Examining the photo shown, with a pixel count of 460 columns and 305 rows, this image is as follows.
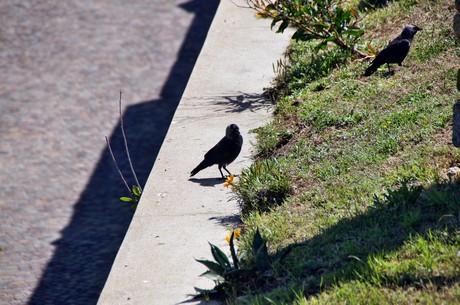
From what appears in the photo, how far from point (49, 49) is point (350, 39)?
677cm

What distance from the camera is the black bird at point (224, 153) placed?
6547mm

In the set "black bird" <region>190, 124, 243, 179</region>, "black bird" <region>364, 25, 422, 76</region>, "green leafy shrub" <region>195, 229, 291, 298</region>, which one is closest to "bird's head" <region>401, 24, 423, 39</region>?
"black bird" <region>364, 25, 422, 76</region>

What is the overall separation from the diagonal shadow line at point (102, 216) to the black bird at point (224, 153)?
5.04 ft

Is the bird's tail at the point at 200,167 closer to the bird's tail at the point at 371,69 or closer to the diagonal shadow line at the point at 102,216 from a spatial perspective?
the diagonal shadow line at the point at 102,216

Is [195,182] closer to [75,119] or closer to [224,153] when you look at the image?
→ [224,153]

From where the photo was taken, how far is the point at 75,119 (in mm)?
10836

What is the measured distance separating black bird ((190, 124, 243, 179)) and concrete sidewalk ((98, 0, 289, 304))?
0.18m

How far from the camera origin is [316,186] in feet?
19.1

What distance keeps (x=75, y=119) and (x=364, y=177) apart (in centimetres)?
617

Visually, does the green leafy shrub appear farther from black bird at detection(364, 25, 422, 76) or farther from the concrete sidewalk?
black bird at detection(364, 25, 422, 76)

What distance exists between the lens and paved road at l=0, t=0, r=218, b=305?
749 centimetres

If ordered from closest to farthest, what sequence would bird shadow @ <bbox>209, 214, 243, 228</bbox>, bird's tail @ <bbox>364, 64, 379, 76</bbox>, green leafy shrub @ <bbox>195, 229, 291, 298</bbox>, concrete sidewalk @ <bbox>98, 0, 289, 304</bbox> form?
green leafy shrub @ <bbox>195, 229, 291, 298</bbox> < concrete sidewalk @ <bbox>98, 0, 289, 304</bbox> < bird shadow @ <bbox>209, 214, 243, 228</bbox> < bird's tail @ <bbox>364, 64, 379, 76</bbox>

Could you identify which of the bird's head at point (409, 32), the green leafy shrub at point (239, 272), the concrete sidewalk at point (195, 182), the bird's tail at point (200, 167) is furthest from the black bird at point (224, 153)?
the bird's head at point (409, 32)

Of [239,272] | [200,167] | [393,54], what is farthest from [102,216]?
[239,272]
